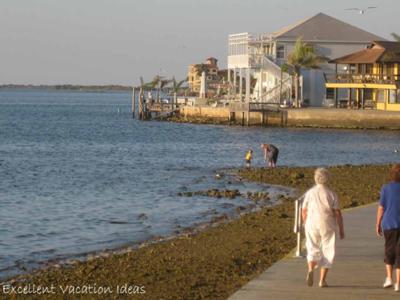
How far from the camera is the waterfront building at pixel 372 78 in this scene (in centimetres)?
7556

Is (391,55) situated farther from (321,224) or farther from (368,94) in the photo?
(321,224)

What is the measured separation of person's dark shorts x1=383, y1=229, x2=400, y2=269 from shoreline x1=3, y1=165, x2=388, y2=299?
7.23 ft

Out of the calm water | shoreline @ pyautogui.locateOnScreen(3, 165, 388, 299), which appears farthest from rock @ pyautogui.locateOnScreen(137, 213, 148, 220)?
shoreline @ pyautogui.locateOnScreen(3, 165, 388, 299)

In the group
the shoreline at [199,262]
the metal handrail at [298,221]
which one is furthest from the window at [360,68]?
the metal handrail at [298,221]

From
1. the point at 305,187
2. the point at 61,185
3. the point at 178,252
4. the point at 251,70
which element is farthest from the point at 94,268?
the point at 251,70

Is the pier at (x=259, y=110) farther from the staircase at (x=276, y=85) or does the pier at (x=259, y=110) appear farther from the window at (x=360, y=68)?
the window at (x=360, y=68)

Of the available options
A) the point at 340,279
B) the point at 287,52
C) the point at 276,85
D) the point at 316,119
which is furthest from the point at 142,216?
the point at 287,52

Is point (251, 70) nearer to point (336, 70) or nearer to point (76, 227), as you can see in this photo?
point (336, 70)

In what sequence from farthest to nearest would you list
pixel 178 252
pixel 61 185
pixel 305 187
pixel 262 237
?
1. pixel 61 185
2. pixel 305 187
3. pixel 262 237
4. pixel 178 252

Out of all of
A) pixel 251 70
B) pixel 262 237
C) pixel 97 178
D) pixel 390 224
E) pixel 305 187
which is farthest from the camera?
pixel 251 70

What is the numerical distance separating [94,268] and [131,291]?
8.32 ft

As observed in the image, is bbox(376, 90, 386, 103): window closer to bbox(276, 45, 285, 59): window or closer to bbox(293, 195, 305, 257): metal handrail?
bbox(276, 45, 285, 59): window

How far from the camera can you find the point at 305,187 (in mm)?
30250

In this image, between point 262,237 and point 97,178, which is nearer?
point 262,237
